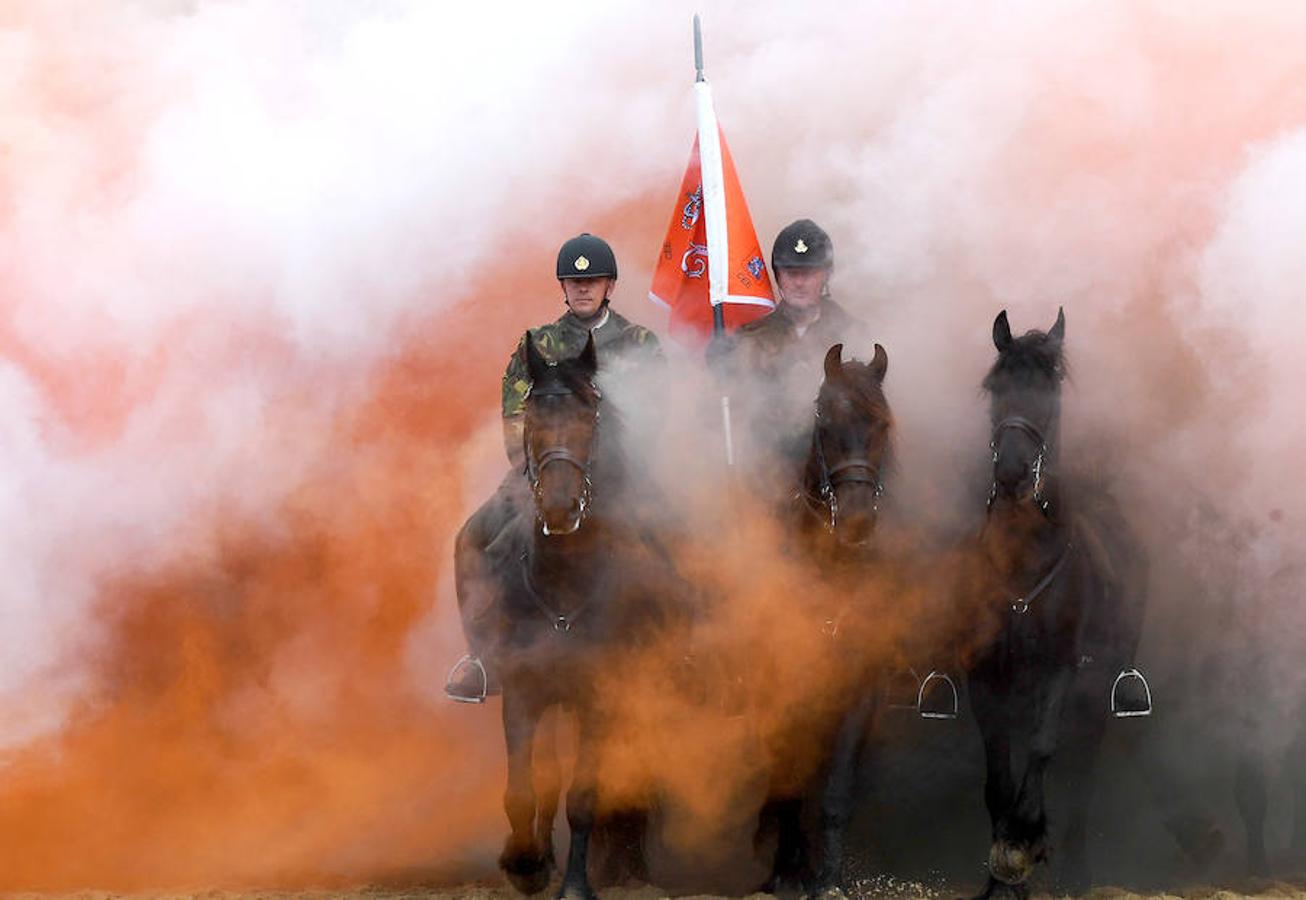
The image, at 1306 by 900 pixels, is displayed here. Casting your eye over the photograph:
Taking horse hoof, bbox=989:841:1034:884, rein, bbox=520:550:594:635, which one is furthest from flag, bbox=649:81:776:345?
horse hoof, bbox=989:841:1034:884

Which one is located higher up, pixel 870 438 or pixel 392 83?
pixel 392 83

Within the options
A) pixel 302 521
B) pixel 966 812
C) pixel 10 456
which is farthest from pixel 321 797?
pixel 966 812

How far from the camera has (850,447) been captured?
312 inches

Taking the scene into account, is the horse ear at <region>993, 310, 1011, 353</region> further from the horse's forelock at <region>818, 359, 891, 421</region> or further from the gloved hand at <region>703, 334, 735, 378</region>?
the gloved hand at <region>703, 334, 735, 378</region>

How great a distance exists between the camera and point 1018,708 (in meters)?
8.45

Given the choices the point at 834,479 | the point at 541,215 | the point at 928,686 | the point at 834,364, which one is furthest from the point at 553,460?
the point at 541,215

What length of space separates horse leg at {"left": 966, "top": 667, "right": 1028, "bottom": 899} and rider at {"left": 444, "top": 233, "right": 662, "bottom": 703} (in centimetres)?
256

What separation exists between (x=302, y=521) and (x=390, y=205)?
→ 2.21m

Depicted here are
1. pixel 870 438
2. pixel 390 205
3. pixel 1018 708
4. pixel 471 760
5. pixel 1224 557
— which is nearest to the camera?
pixel 870 438

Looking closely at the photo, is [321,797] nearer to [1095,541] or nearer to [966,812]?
[966,812]

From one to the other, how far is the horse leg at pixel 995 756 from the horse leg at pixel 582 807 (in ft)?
6.55

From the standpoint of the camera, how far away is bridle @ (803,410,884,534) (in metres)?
7.87

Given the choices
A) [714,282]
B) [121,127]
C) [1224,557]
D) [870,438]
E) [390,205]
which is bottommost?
[1224,557]

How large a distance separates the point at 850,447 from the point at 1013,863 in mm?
2239
